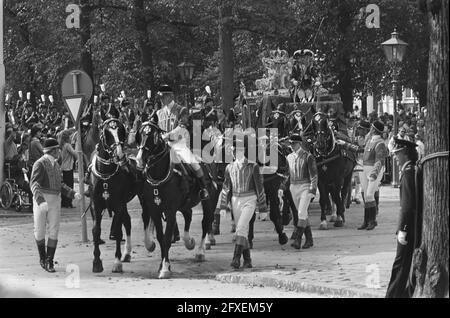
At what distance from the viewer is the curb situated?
515 inches

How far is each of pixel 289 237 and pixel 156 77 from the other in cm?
2502

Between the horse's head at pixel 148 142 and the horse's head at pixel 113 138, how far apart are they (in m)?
0.55

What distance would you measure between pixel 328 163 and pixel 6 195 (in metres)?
9.34

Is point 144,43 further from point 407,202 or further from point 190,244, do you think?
point 407,202

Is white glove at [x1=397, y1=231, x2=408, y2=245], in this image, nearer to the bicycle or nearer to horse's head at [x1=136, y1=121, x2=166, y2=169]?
horse's head at [x1=136, y1=121, x2=166, y2=169]

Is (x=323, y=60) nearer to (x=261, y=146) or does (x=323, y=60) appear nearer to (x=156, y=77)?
(x=156, y=77)

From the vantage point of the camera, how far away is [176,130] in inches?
700

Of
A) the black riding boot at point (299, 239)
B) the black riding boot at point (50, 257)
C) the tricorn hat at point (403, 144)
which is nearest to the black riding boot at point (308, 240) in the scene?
the black riding boot at point (299, 239)

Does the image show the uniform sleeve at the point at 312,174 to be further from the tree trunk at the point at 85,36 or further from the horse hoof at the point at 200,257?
the tree trunk at the point at 85,36

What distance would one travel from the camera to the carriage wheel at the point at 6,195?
90.4ft

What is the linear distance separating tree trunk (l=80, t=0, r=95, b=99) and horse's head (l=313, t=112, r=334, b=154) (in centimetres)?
1989

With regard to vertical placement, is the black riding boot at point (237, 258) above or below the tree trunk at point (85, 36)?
below

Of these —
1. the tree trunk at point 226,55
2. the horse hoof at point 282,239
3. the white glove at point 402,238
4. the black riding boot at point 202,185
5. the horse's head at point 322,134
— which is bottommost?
the horse hoof at point 282,239

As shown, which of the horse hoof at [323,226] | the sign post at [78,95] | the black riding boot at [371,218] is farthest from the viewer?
the horse hoof at [323,226]
